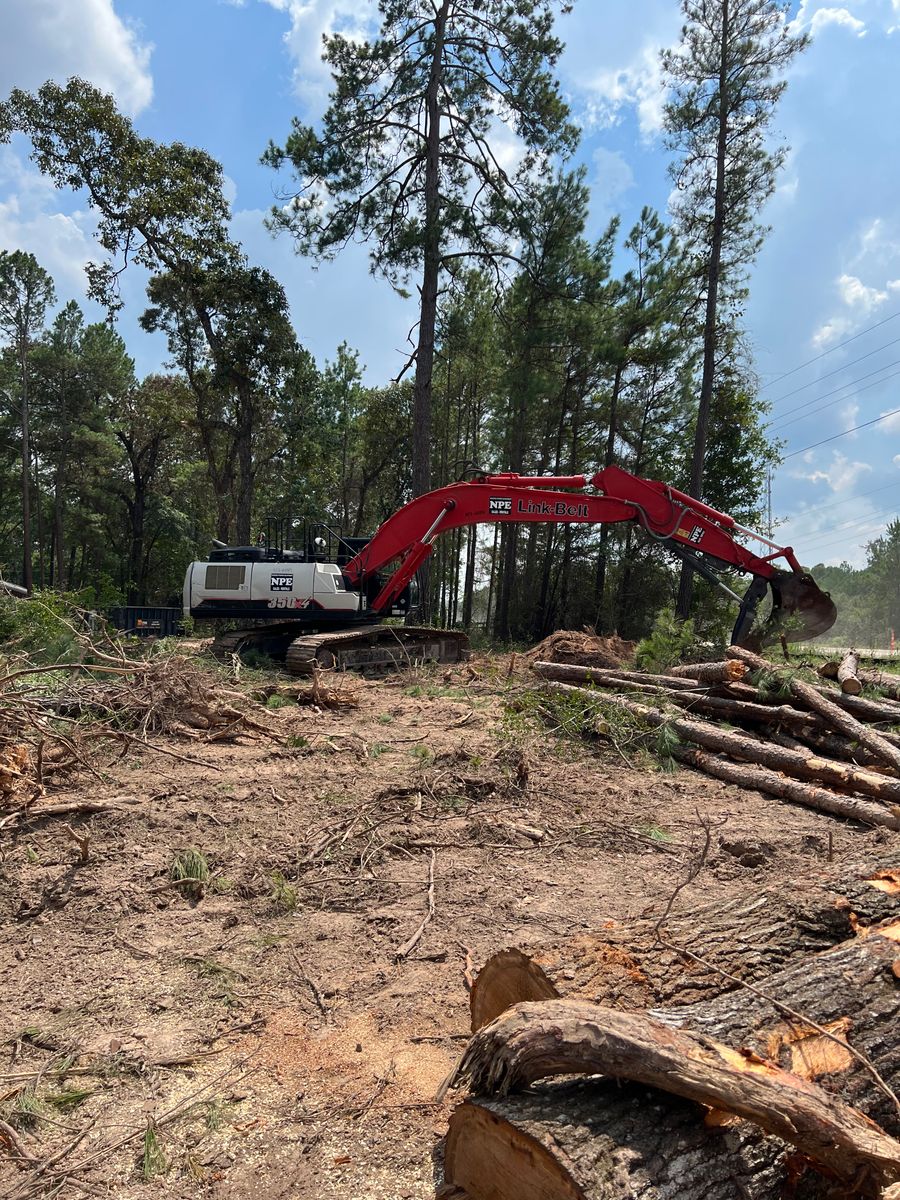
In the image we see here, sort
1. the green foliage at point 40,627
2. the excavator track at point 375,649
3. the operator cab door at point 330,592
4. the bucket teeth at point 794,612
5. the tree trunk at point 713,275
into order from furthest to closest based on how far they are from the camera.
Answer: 1. the tree trunk at point 713,275
2. the operator cab door at point 330,592
3. the excavator track at point 375,649
4. the bucket teeth at point 794,612
5. the green foliage at point 40,627

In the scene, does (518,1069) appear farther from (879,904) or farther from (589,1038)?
(879,904)

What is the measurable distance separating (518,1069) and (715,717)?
7140mm

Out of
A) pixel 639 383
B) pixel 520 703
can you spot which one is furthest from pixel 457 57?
pixel 520 703

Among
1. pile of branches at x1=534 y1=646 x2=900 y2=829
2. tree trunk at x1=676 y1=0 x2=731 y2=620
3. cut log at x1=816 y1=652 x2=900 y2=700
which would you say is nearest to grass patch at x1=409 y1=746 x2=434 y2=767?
pile of branches at x1=534 y1=646 x2=900 y2=829

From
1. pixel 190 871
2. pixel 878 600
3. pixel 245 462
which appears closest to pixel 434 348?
pixel 245 462

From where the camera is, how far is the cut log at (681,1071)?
1.68 metres

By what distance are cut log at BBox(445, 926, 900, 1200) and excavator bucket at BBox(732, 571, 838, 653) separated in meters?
9.85

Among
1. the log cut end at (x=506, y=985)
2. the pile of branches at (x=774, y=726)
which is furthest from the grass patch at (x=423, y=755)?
the log cut end at (x=506, y=985)

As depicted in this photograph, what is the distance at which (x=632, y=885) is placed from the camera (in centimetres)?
452

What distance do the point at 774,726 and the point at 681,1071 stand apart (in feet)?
22.4

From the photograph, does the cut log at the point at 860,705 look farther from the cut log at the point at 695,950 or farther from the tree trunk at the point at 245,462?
the tree trunk at the point at 245,462

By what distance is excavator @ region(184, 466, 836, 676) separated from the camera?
11.5 metres

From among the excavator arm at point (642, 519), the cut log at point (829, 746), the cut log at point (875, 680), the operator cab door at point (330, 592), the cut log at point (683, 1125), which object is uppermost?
the excavator arm at point (642, 519)

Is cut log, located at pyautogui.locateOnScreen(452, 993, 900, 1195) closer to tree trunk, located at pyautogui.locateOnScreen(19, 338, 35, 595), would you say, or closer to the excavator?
the excavator
